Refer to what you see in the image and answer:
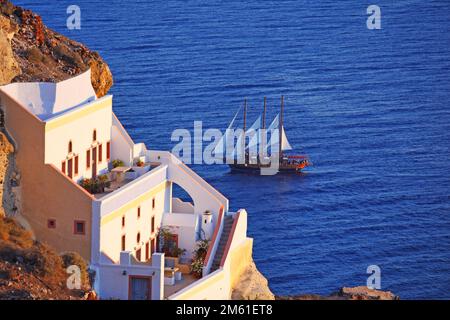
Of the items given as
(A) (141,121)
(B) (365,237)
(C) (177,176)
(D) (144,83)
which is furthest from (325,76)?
(C) (177,176)

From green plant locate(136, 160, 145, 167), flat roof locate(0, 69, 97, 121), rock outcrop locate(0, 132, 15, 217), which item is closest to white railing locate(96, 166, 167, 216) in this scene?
green plant locate(136, 160, 145, 167)

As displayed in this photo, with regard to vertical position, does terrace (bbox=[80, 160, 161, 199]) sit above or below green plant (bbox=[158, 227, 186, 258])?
above

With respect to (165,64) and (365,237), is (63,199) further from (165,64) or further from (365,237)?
(165,64)

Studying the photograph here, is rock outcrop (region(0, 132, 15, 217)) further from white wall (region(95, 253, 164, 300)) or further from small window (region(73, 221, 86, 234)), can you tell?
white wall (region(95, 253, 164, 300))

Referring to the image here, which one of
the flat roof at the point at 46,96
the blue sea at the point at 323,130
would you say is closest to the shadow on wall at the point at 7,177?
the flat roof at the point at 46,96

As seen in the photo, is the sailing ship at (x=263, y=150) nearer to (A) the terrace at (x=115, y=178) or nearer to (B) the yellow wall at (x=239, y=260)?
(B) the yellow wall at (x=239, y=260)
